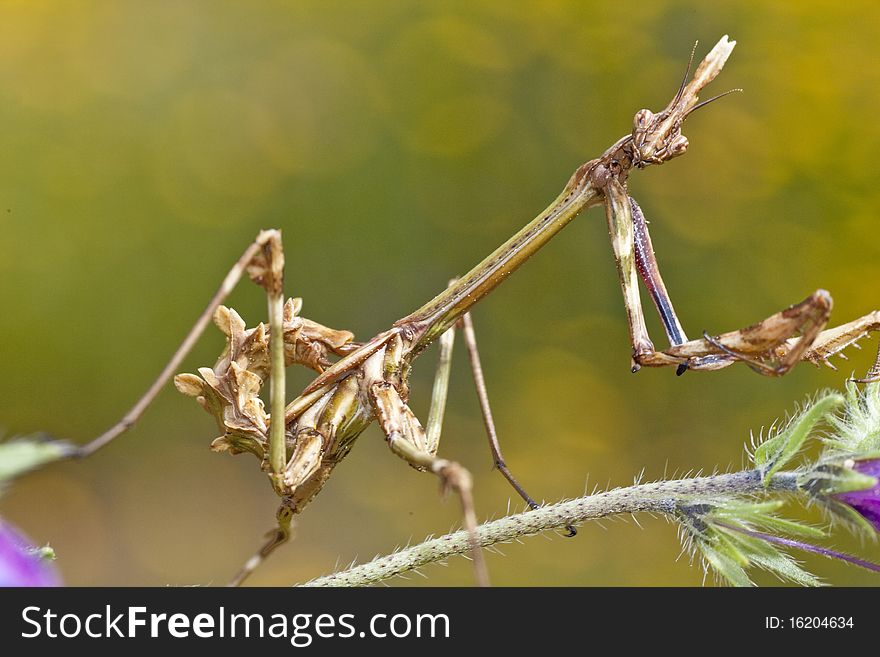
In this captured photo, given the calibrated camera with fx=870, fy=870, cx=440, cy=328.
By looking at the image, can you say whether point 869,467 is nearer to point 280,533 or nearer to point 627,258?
point 627,258

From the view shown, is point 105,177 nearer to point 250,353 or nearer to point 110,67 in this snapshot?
point 110,67

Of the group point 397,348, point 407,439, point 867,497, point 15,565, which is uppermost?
point 397,348

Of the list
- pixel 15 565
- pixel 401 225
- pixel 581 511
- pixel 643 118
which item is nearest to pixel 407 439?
pixel 581 511

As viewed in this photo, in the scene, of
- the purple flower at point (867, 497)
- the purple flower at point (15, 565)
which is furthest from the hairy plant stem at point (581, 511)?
the purple flower at point (15, 565)

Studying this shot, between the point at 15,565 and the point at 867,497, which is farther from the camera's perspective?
the point at 867,497

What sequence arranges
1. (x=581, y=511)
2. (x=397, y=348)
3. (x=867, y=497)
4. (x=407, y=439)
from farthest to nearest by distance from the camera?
1. (x=397, y=348)
2. (x=407, y=439)
3. (x=581, y=511)
4. (x=867, y=497)

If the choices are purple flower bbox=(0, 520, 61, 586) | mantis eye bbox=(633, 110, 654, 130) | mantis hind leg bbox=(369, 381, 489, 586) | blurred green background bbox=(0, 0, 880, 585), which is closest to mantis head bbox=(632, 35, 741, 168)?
mantis eye bbox=(633, 110, 654, 130)

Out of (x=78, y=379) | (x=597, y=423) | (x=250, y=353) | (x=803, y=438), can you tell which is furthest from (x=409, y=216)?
(x=803, y=438)
